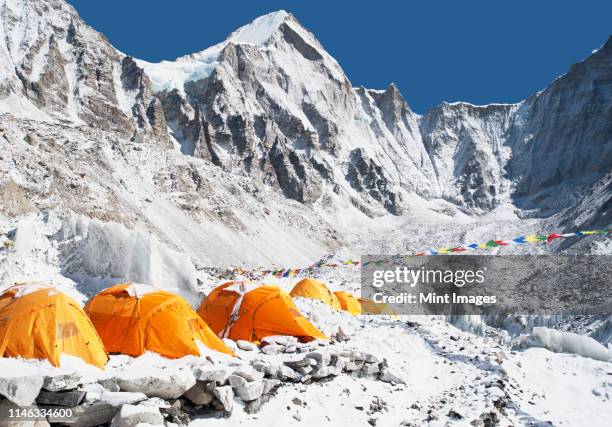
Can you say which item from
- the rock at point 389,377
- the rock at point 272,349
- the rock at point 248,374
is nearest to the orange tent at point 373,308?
the rock at point 389,377

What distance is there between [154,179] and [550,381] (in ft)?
251

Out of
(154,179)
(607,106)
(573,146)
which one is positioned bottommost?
(154,179)

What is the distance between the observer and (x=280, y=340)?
11.5m

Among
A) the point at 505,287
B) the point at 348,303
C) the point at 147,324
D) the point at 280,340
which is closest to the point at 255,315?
the point at 280,340

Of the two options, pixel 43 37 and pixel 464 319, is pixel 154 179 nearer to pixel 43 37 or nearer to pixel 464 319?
pixel 43 37

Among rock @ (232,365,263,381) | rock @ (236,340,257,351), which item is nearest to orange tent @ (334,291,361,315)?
rock @ (236,340,257,351)

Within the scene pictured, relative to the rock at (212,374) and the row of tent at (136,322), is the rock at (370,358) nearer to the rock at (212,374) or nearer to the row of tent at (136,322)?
the row of tent at (136,322)

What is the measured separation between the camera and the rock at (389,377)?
1123 centimetres

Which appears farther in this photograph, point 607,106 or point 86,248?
point 607,106

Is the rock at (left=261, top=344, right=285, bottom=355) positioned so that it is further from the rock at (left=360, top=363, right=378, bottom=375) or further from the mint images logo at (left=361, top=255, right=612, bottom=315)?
the mint images logo at (left=361, top=255, right=612, bottom=315)

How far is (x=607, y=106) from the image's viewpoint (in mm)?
146125

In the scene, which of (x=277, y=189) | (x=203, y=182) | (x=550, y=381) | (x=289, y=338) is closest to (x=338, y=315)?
(x=289, y=338)

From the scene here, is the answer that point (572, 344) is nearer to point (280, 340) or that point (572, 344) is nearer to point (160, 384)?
point (280, 340)

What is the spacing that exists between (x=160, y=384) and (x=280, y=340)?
15.0 ft
